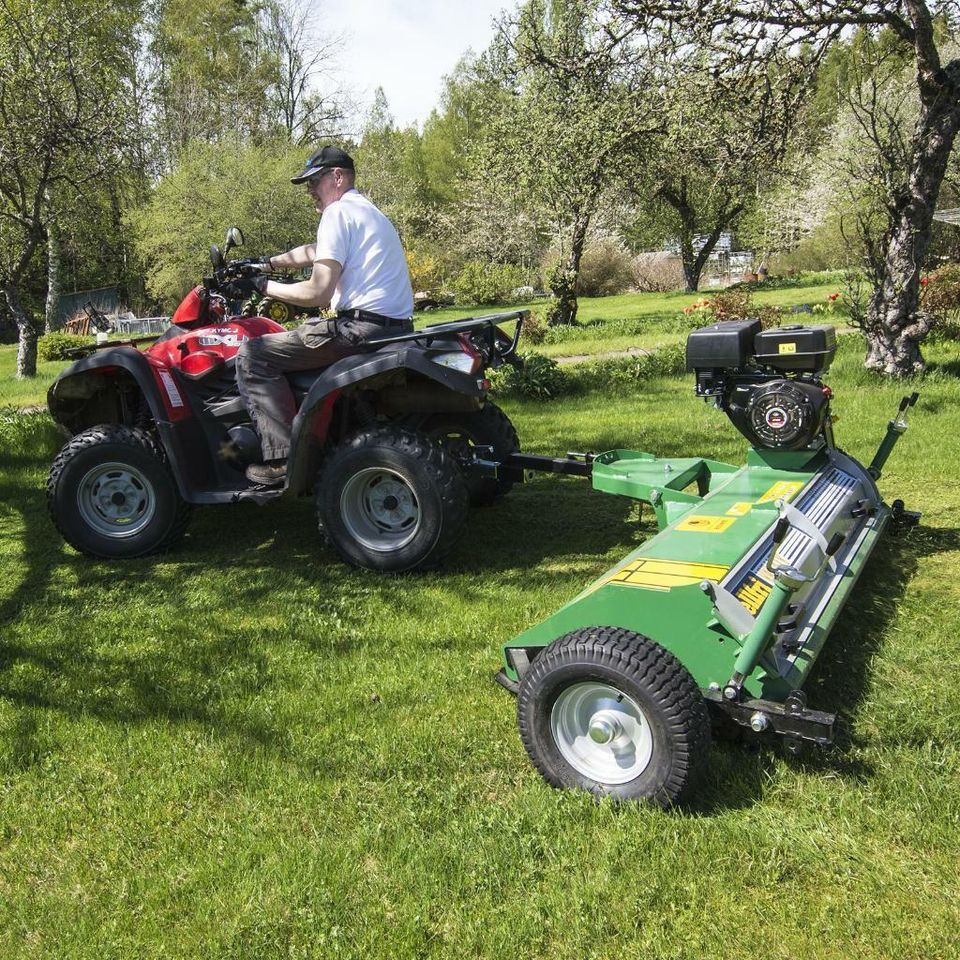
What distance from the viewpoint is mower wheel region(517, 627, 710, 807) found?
107 inches

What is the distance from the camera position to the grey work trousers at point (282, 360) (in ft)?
16.5

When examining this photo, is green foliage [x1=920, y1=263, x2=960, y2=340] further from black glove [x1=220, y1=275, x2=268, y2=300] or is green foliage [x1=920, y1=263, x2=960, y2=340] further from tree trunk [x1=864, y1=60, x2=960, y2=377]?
black glove [x1=220, y1=275, x2=268, y2=300]

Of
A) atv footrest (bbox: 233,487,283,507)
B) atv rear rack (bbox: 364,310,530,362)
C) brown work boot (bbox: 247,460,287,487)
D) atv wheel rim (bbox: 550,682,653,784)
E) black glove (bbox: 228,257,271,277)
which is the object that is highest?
black glove (bbox: 228,257,271,277)

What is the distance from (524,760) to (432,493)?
6.09ft

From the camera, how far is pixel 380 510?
511 centimetres

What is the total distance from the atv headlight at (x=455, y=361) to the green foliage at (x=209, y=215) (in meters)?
25.9

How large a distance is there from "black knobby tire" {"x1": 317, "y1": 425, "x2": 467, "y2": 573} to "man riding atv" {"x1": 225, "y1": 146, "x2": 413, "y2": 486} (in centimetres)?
42

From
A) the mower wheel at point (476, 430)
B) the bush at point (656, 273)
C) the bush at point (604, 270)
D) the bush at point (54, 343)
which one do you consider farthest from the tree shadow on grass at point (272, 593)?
the bush at point (656, 273)

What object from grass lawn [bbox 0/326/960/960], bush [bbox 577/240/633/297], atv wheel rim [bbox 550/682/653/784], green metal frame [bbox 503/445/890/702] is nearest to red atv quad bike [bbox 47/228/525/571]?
grass lawn [bbox 0/326/960/960]

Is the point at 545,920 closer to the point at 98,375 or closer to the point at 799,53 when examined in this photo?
the point at 98,375

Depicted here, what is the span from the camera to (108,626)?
177 inches

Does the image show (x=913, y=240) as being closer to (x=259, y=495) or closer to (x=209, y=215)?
(x=259, y=495)

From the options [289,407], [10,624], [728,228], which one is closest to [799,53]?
[289,407]

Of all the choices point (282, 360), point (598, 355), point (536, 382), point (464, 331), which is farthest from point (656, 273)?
point (282, 360)
